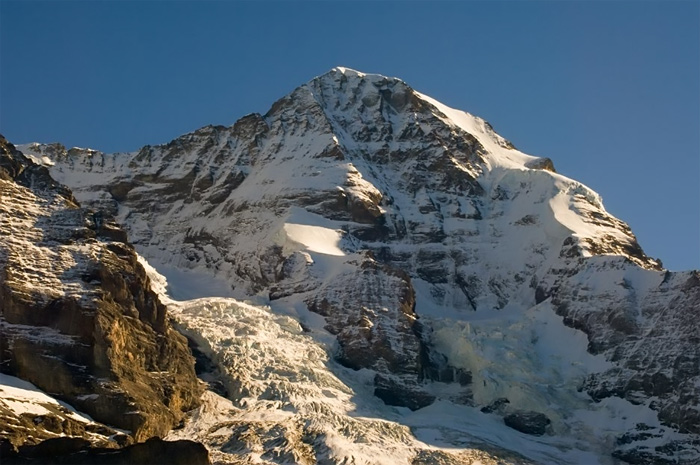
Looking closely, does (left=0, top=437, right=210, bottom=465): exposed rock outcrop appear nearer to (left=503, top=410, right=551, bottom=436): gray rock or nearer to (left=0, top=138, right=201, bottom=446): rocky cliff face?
(left=0, top=138, right=201, bottom=446): rocky cliff face

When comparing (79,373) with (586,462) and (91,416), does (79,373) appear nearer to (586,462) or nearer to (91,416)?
(91,416)

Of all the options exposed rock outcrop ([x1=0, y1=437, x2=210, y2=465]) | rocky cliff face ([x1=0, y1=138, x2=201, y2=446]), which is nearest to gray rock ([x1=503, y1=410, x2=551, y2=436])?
rocky cliff face ([x1=0, y1=138, x2=201, y2=446])

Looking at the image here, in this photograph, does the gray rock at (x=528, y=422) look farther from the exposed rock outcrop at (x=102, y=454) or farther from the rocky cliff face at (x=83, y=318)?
the exposed rock outcrop at (x=102, y=454)

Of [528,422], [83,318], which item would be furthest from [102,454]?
[528,422]

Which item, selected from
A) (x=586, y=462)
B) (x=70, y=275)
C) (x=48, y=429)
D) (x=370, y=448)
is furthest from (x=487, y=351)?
(x=48, y=429)

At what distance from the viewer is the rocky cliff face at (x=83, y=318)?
153375 millimetres

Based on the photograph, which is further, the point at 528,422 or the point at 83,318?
the point at 528,422

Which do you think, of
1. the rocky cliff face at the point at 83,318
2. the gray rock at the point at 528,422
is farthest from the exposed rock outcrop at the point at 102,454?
the gray rock at the point at 528,422

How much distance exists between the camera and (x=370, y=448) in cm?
15988

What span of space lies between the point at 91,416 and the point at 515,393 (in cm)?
5144

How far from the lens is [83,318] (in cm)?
15875

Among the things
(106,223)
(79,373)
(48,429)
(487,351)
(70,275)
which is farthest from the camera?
(487,351)

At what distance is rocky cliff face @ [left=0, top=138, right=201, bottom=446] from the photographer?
153 m

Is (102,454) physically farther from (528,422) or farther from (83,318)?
(528,422)
